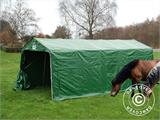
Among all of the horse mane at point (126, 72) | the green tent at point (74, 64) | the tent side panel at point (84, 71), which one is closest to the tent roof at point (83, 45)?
the green tent at point (74, 64)

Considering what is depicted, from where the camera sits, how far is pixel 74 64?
29.6 feet

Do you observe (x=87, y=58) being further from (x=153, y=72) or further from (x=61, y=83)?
(x=153, y=72)

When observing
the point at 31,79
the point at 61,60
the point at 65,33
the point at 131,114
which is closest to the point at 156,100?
the point at 131,114

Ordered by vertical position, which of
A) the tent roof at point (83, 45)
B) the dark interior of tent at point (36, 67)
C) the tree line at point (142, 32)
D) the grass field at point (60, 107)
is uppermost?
the tree line at point (142, 32)

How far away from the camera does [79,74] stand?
360 inches

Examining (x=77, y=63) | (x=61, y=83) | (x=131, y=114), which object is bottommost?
(x=131, y=114)

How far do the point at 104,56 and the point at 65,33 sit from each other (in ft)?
97.3

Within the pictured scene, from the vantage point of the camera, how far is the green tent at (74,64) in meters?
8.72

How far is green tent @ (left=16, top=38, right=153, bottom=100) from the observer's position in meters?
8.72

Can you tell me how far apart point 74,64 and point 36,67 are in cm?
234

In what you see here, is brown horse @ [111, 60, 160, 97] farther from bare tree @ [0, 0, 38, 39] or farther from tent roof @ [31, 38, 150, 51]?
bare tree @ [0, 0, 38, 39]

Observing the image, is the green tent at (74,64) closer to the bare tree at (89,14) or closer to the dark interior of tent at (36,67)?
the dark interior of tent at (36,67)
